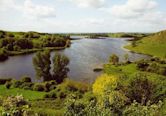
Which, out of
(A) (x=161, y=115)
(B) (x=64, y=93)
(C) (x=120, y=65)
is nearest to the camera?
(A) (x=161, y=115)

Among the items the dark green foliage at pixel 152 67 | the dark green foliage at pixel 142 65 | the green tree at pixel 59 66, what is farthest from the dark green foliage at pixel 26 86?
the dark green foliage at pixel 142 65

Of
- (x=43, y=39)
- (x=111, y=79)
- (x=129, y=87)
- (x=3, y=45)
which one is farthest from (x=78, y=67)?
(x=43, y=39)

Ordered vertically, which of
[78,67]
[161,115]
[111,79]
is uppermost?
[161,115]

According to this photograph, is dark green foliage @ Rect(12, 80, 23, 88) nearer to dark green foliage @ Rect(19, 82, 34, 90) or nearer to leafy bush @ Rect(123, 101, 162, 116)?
dark green foliage @ Rect(19, 82, 34, 90)

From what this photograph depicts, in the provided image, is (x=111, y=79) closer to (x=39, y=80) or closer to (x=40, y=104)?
(x=40, y=104)

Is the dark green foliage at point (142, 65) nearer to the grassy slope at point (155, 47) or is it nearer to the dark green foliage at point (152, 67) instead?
the dark green foliage at point (152, 67)

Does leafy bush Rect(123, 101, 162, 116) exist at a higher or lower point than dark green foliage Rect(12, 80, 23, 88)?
higher

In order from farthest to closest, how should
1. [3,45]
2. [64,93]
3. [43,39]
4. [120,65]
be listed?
[43,39], [3,45], [120,65], [64,93]

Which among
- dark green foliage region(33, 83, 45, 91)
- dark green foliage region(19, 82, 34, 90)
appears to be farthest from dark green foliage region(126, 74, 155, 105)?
dark green foliage region(19, 82, 34, 90)

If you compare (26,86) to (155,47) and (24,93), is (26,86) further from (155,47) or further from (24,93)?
(155,47)

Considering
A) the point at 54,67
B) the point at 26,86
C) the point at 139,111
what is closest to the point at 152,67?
the point at 54,67

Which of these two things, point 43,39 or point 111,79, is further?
point 43,39

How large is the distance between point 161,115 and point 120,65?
73.0m

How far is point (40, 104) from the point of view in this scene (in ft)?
149
